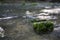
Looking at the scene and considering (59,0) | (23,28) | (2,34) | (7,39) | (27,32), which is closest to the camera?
(7,39)

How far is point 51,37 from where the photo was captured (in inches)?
310

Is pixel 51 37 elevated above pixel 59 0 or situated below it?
above

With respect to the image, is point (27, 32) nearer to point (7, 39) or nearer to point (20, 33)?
point (20, 33)

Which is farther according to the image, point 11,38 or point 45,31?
point 45,31

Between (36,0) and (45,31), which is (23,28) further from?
(36,0)

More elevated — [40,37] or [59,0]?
[40,37]

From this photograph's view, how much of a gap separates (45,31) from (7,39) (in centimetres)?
225

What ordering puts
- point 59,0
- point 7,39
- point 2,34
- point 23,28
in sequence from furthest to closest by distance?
1. point 59,0
2. point 23,28
3. point 2,34
4. point 7,39

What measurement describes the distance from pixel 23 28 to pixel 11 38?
183 centimetres

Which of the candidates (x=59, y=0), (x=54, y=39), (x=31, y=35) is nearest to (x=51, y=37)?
(x=54, y=39)

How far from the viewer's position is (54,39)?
7586mm

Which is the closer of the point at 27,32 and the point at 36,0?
the point at 27,32

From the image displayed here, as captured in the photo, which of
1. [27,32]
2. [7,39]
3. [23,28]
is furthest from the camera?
[23,28]

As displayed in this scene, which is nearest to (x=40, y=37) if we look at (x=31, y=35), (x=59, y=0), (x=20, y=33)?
(x=31, y=35)
